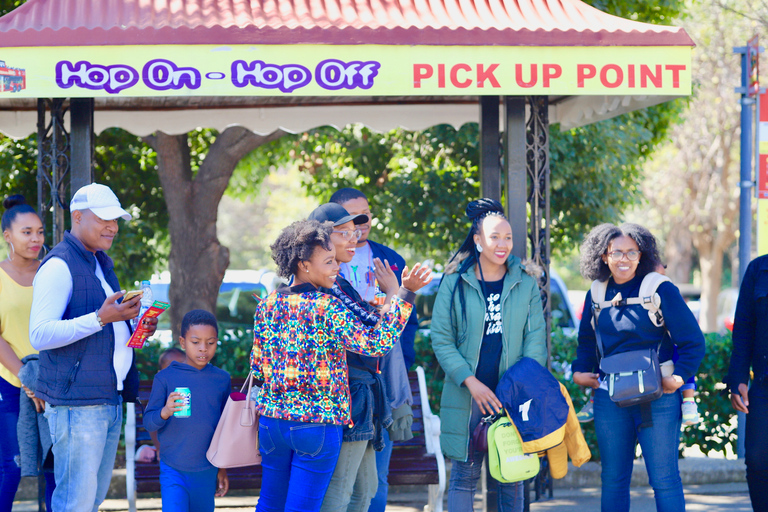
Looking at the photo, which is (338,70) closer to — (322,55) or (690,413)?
(322,55)

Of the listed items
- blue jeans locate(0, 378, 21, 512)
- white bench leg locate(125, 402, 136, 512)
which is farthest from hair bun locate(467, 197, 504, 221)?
blue jeans locate(0, 378, 21, 512)

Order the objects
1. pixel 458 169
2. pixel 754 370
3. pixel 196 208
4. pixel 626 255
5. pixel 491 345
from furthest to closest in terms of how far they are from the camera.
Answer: pixel 458 169 → pixel 196 208 → pixel 754 370 → pixel 491 345 → pixel 626 255

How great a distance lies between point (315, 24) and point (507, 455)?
9.38 ft

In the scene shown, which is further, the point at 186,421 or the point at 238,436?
the point at 186,421

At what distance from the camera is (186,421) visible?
14.1ft

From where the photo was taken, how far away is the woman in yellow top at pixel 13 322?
14.5ft

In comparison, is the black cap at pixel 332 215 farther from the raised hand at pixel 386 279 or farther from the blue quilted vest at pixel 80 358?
the blue quilted vest at pixel 80 358

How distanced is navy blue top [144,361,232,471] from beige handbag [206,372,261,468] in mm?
210

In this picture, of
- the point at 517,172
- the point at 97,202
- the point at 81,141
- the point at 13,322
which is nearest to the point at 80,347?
the point at 97,202

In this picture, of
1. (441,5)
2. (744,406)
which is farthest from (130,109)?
(744,406)

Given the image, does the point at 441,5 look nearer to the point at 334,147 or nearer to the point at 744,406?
the point at 744,406

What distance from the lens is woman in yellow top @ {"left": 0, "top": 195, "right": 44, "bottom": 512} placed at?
4426mm

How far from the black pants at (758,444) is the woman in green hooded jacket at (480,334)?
1245 mm

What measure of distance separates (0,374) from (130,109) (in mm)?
3494
